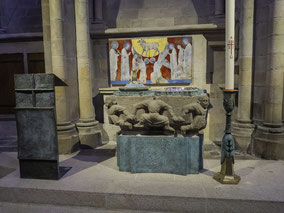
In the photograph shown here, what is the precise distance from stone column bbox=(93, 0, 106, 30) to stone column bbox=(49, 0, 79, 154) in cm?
111

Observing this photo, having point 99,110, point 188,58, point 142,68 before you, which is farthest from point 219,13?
point 99,110

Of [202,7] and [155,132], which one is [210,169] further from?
[202,7]

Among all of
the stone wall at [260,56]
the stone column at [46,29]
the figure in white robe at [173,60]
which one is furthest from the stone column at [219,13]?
the stone column at [46,29]

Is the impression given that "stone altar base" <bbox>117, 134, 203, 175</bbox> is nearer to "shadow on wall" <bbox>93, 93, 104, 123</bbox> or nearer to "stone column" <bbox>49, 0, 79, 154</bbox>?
"stone column" <bbox>49, 0, 79, 154</bbox>

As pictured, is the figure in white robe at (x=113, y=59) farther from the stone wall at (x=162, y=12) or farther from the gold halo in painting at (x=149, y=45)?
the stone wall at (x=162, y=12)

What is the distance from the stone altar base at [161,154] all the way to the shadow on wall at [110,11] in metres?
3.29

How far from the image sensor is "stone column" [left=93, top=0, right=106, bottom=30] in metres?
5.38

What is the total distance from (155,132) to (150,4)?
3422 millimetres

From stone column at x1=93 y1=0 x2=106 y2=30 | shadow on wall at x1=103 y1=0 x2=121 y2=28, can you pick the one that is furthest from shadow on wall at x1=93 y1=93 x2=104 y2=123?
shadow on wall at x1=103 y1=0 x2=121 y2=28

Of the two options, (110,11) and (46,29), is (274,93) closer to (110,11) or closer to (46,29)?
(110,11)

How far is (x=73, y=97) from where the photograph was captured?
477 cm

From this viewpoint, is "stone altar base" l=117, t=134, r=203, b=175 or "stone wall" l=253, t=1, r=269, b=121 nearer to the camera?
"stone altar base" l=117, t=134, r=203, b=175

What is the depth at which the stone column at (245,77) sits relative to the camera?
14.0ft

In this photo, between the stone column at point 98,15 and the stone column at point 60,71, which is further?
the stone column at point 98,15
